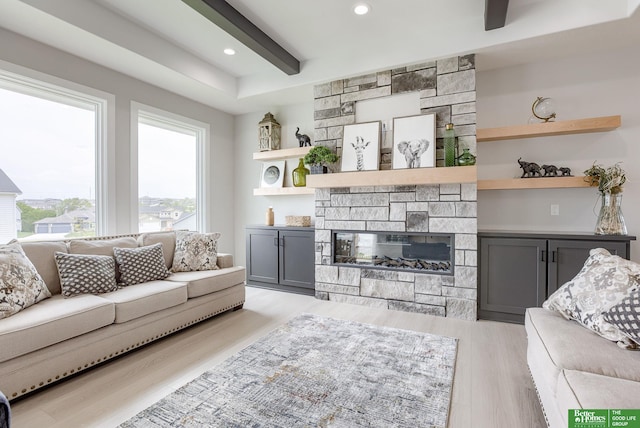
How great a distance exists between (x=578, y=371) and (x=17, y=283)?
130 inches

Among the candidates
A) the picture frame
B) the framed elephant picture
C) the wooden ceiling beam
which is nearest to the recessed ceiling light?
the wooden ceiling beam

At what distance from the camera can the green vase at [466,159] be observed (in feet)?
10.5

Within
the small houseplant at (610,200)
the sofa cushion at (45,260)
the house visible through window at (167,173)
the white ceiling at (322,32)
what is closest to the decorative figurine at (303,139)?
the white ceiling at (322,32)

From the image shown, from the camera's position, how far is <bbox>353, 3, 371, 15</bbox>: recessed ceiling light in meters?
2.86

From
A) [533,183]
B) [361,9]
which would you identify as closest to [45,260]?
[361,9]

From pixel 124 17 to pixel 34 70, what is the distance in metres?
0.95

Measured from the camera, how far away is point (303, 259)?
4230 millimetres

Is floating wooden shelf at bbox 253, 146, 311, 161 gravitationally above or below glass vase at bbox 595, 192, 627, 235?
above

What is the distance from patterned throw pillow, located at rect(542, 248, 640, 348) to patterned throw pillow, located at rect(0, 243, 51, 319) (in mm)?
3486

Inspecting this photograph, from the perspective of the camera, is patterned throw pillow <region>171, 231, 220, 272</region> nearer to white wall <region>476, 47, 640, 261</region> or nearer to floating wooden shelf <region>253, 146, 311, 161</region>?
floating wooden shelf <region>253, 146, 311, 161</region>

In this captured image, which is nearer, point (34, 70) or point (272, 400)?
point (272, 400)

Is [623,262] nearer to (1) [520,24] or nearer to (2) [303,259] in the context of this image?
(1) [520,24]

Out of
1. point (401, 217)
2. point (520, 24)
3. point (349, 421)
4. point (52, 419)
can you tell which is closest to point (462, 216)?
point (401, 217)

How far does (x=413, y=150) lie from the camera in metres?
3.48
